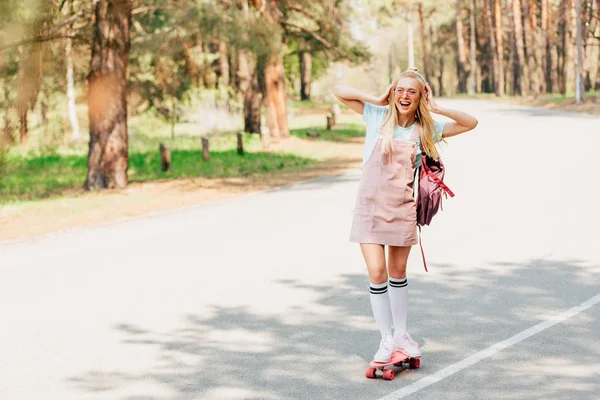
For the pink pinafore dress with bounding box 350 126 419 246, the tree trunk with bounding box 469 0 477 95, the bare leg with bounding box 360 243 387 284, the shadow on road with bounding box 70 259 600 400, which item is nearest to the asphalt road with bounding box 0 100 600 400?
the shadow on road with bounding box 70 259 600 400

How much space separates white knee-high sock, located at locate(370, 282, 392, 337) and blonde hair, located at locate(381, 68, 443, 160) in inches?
35.5

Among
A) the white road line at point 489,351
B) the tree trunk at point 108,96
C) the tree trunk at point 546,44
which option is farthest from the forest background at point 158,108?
the tree trunk at point 546,44

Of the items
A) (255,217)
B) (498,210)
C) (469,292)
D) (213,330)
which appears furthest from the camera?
(255,217)

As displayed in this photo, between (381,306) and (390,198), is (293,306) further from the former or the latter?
(390,198)

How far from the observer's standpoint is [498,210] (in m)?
14.0

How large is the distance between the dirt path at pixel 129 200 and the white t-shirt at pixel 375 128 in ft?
30.7

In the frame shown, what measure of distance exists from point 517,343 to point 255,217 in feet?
27.9

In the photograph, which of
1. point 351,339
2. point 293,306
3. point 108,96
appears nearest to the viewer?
point 351,339

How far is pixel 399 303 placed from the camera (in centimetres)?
656

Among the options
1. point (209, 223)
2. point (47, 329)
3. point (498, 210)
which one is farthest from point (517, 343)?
point (209, 223)

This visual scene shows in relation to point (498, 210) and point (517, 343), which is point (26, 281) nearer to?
point (517, 343)

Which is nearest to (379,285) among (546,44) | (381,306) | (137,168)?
(381,306)

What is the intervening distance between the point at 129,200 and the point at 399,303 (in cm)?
1340

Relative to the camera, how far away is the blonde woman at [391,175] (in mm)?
6309
